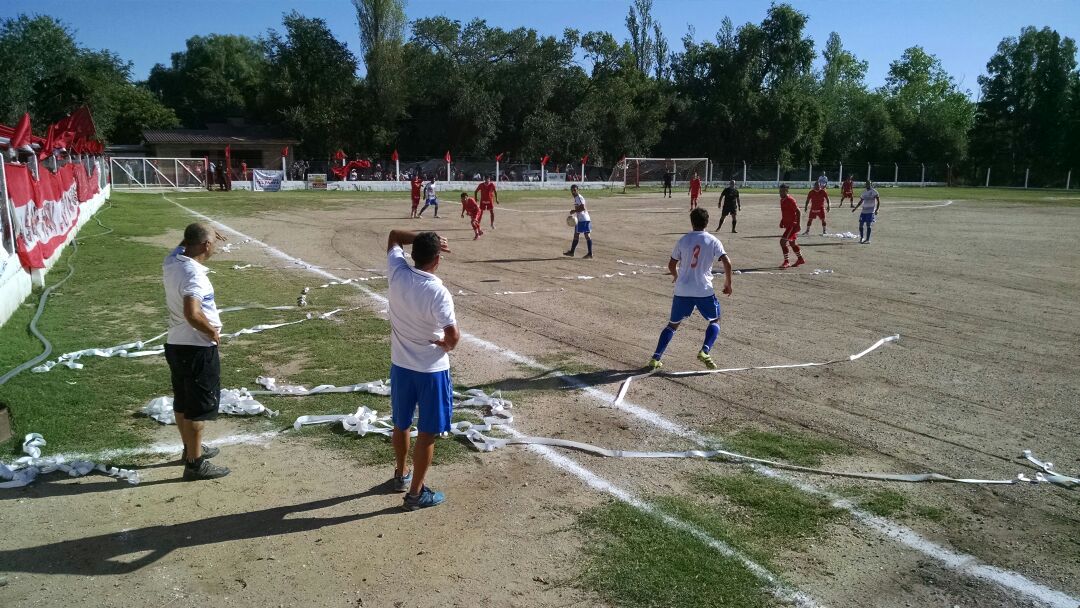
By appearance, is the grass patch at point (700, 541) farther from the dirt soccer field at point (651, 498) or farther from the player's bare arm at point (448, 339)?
→ the player's bare arm at point (448, 339)

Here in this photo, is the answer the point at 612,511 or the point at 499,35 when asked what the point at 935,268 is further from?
the point at 499,35

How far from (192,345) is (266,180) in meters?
43.5

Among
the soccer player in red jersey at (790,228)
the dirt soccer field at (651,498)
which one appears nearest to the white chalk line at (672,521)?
the dirt soccer field at (651,498)

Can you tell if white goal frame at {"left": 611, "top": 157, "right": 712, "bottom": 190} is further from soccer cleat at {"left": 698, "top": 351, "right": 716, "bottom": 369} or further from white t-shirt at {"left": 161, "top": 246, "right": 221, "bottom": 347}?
white t-shirt at {"left": 161, "top": 246, "right": 221, "bottom": 347}

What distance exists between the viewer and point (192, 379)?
5.12m

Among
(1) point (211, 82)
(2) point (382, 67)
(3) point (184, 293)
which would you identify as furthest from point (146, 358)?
(1) point (211, 82)

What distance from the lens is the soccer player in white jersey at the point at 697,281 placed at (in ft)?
26.2

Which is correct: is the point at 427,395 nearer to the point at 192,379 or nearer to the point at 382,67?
the point at 192,379

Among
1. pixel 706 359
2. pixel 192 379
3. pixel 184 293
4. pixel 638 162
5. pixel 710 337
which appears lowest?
pixel 706 359

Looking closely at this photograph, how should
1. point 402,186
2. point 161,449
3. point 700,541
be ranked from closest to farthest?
point 700,541 < point 161,449 < point 402,186

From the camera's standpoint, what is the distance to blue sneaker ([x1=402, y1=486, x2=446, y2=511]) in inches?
191

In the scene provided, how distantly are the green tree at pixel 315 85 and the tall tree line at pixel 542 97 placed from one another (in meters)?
0.11

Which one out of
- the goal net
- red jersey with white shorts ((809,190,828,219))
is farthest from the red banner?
the goal net

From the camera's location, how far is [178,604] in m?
3.81
